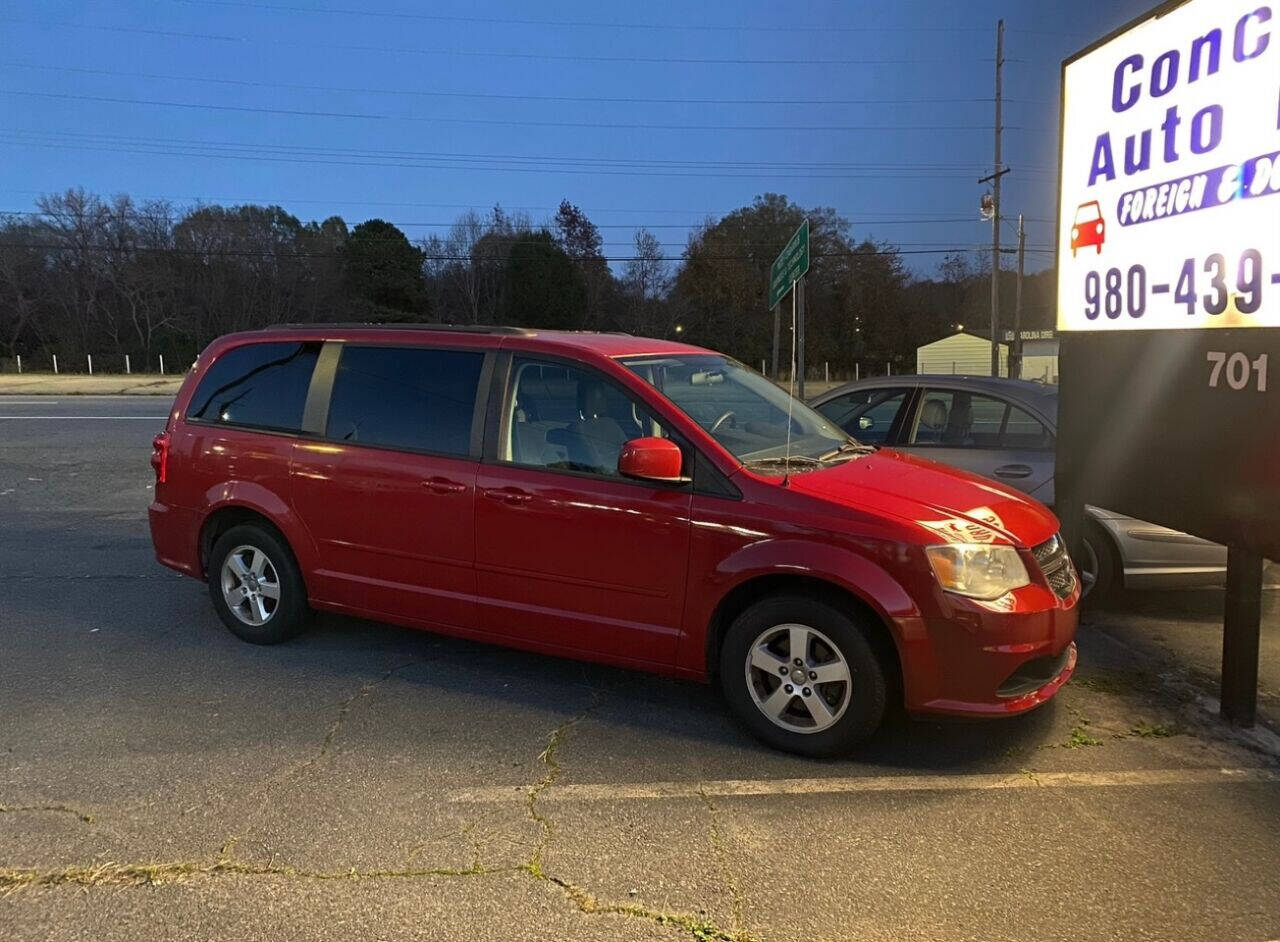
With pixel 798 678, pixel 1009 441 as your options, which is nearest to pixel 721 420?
pixel 798 678

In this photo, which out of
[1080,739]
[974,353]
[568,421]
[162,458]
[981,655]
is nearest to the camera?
[981,655]

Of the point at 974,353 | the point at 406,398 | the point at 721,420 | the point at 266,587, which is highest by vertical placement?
the point at 974,353

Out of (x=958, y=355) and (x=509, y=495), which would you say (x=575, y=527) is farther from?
(x=958, y=355)

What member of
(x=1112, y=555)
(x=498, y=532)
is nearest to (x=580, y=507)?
(x=498, y=532)

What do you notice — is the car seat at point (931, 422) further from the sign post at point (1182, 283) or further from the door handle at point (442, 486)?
the door handle at point (442, 486)

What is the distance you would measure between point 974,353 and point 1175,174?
57932 mm

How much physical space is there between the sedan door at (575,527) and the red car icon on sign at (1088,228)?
100 inches

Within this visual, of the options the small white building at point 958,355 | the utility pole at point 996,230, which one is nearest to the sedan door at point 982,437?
the utility pole at point 996,230

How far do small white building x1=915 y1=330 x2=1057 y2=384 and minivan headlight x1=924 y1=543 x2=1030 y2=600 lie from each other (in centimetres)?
5256

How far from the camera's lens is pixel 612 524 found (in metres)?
3.91

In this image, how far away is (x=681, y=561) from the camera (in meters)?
3.78

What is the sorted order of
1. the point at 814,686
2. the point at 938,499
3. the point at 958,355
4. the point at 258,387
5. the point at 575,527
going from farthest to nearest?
the point at 958,355 < the point at 258,387 < the point at 575,527 < the point at 938,499 < the point at 814,686

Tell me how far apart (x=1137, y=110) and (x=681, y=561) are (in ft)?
10.1

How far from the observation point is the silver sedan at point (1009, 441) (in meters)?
5.48
